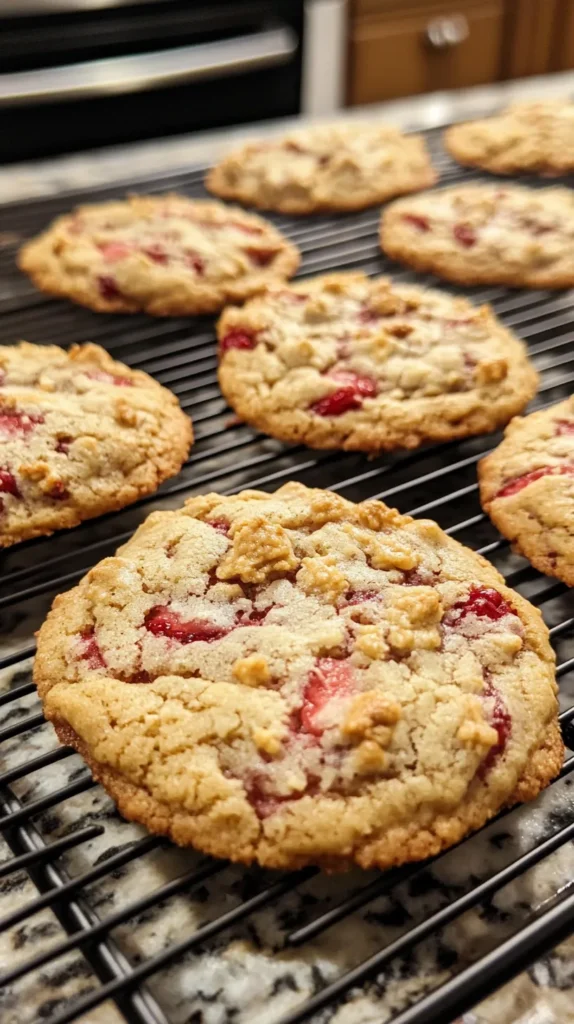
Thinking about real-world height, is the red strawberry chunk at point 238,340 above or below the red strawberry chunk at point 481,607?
above

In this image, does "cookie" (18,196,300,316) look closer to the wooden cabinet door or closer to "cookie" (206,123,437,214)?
"cookie" (206,123,437,214)

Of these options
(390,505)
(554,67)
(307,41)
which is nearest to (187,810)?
(390,505)

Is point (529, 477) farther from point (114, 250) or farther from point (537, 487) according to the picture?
point (114, 250)

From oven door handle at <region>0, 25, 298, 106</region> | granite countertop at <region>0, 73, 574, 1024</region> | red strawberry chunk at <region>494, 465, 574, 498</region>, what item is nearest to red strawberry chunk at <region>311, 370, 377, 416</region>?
red strawberry chunk at <region>494, 465, 574, 498</region>

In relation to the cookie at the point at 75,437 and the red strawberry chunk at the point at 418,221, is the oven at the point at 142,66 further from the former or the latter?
the cookie at the point at 75,437

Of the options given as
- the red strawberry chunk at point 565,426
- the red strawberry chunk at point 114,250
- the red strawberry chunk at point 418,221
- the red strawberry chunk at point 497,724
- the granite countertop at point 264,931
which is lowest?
the granite countertop at point 264,931

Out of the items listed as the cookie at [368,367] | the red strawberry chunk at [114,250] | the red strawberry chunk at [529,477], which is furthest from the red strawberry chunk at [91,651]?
the red strawberry chunk at [114,250]

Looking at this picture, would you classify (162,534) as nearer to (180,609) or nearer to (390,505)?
(180,609)

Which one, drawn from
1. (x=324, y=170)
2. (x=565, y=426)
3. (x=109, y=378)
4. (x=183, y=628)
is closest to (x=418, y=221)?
(x=324, y=170)
